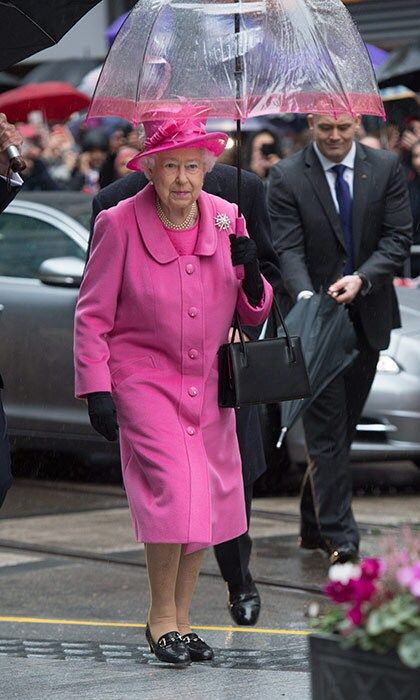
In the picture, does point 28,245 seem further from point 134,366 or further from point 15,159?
point 15,159

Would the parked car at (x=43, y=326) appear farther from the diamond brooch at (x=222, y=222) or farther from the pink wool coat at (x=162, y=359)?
→ the pink wool coat at (x=162, y=359)

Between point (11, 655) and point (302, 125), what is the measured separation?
13.3 metres

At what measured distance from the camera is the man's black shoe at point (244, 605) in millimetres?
6480

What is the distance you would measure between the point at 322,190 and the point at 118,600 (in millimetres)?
2174

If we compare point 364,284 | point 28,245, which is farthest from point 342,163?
point 28,245

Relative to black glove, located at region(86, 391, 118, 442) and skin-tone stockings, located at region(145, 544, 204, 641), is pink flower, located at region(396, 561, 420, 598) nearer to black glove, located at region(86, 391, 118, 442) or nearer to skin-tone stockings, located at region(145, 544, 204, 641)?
black glove, located at region(86, 391, 118, 442)

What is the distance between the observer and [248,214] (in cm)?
653

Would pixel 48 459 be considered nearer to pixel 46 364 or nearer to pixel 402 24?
pixel 46 364

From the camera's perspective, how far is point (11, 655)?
5.91 m

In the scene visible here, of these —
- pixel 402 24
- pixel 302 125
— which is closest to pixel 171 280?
pixel 302 125

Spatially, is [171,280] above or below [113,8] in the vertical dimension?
above

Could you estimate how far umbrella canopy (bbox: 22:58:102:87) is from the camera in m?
22.4

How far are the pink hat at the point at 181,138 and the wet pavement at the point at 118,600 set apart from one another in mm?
1693

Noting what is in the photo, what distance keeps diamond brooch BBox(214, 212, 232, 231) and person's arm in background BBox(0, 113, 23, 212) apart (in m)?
0.75
